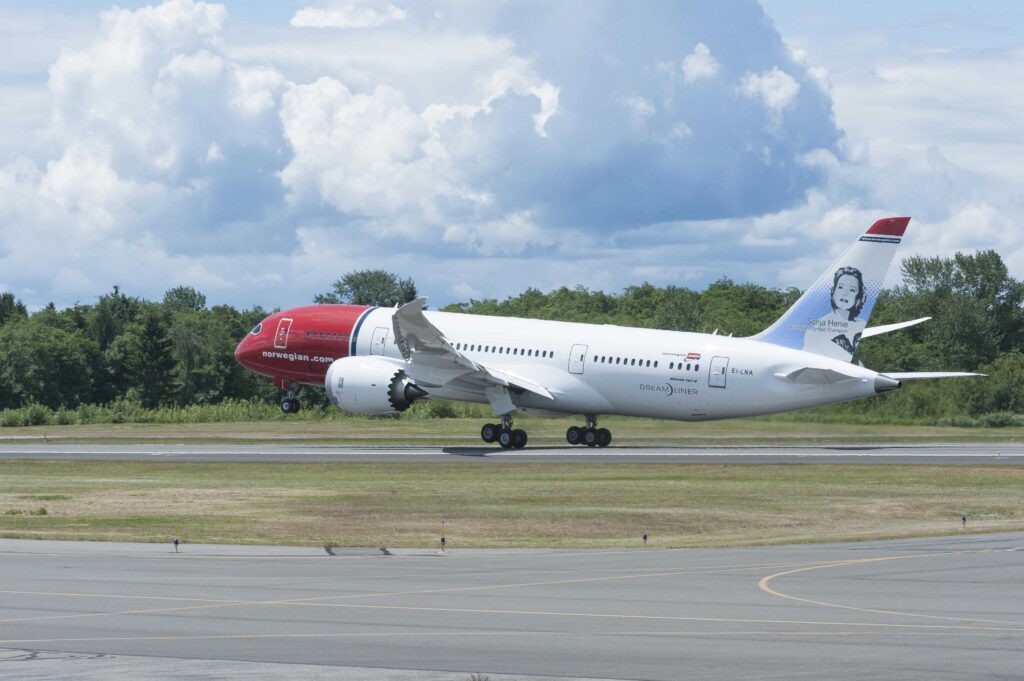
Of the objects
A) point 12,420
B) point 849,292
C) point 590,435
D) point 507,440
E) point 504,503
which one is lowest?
point 12,420

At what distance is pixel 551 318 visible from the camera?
113 metres

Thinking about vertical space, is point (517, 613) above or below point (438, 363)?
below

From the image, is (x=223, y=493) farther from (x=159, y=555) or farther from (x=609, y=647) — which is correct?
(x=609, y=647)

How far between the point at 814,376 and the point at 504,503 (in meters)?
18.9

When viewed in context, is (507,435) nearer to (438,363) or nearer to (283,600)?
(438,363)

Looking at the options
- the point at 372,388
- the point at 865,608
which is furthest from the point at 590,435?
the point at 865,608

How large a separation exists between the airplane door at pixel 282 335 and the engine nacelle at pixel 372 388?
5422mm

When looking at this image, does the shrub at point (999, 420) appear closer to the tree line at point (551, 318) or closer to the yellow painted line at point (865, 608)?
the tree line at point (551, 318)

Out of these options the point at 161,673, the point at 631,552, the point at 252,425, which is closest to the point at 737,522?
the point at 631,552

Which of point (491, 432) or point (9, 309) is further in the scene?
point (9, 309)

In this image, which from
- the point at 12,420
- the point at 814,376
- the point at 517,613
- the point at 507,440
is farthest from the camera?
the point at 12,420

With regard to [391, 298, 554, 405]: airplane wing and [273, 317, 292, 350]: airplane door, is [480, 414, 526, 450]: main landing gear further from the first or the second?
[273, 317, 292, 350]: airplane door

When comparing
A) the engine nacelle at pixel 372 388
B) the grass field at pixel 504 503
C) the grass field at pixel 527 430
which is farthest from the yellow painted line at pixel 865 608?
the engine nacelle at pixel 372 388

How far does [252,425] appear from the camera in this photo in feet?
242
